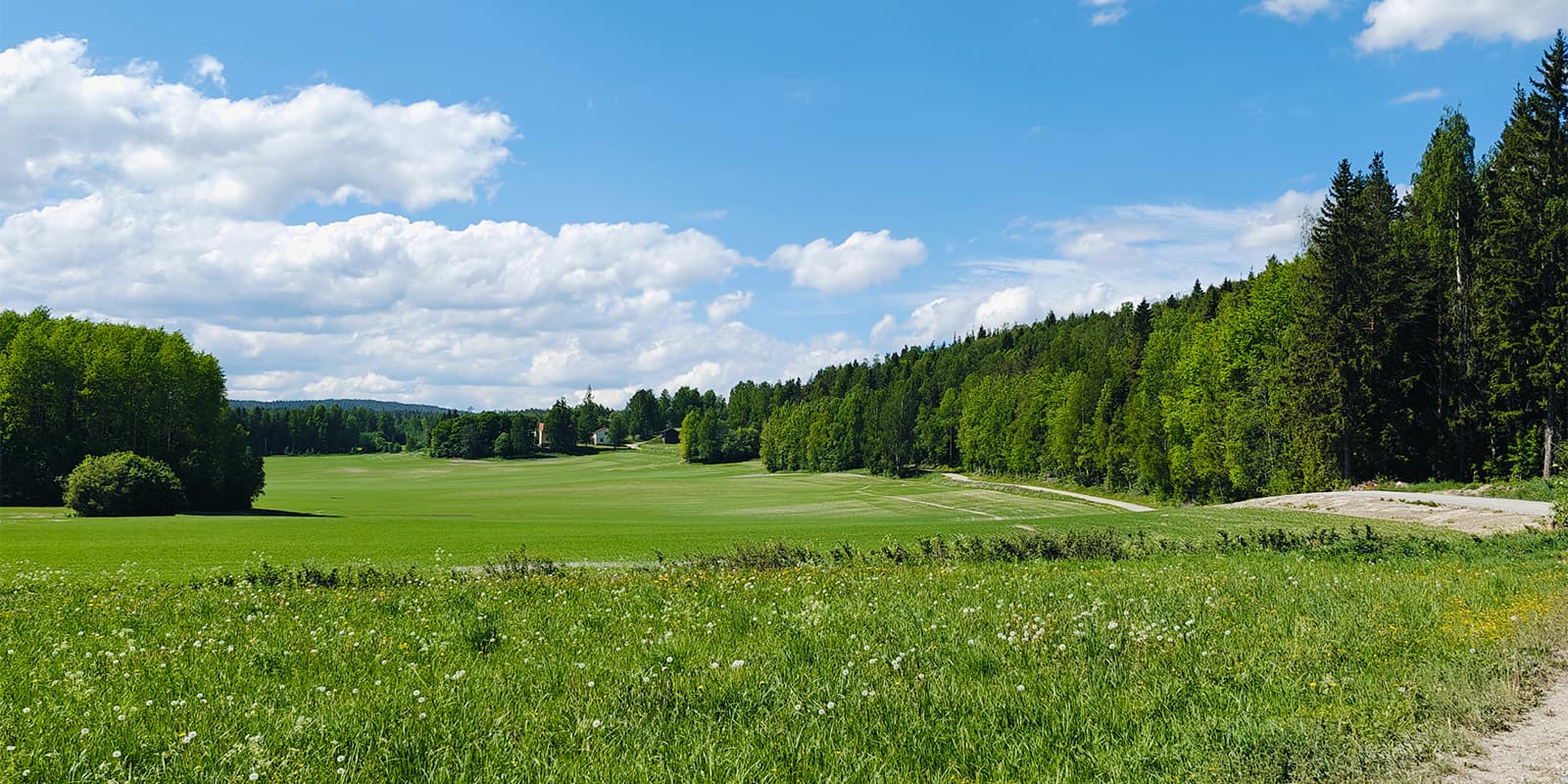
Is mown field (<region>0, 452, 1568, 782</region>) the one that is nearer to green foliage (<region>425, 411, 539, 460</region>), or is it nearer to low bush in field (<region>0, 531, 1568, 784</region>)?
low bush in field (<region>0, 531, 1568, 784</region>)

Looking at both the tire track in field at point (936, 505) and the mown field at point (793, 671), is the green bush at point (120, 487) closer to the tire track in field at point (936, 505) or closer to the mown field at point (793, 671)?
the mown field at point (793, 671)

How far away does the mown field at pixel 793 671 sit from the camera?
5703mm

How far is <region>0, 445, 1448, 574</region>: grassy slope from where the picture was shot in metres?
29.7

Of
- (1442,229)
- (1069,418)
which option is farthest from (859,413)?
(1442,229)

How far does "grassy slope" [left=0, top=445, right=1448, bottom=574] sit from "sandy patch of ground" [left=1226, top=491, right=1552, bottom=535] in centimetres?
253

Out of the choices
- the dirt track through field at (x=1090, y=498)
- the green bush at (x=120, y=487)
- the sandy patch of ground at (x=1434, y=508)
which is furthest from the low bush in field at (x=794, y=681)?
the dirt track through field at (x=1090, y=498)

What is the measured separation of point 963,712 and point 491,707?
3.72 m

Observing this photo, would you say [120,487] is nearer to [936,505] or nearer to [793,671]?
[936,505]

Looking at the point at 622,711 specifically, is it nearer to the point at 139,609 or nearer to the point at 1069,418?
the point at 139,609

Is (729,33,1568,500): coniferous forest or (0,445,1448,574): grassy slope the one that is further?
(729,33,1568,500): coniferous forest

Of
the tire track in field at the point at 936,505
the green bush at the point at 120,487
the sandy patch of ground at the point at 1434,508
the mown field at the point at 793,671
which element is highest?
the mown field at the point at 793,671

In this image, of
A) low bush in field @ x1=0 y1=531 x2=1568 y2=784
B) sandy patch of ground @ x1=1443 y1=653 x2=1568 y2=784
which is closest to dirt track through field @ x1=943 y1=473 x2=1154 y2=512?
low bush in field @ x1=0 y1=531 x2=1568 y2=784

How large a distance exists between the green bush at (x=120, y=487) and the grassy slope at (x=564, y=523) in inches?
65.4

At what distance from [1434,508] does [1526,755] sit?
36445mm
